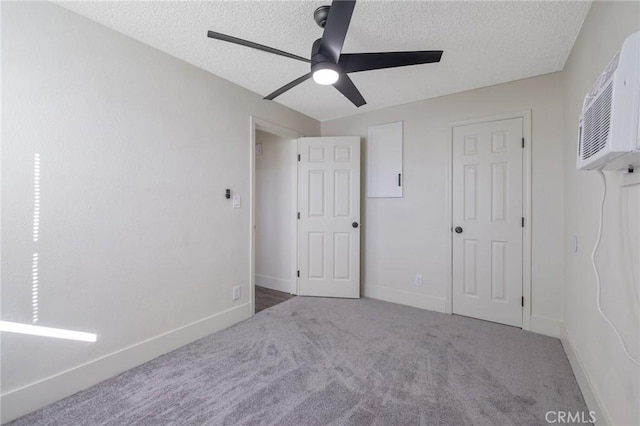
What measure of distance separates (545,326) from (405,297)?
1.28 metres

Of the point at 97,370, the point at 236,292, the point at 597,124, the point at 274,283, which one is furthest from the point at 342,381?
the point at 274,283

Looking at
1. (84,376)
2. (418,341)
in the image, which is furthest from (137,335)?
(418,341)

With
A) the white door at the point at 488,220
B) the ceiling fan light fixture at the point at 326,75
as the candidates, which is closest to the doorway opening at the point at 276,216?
the ceiling fan light fixture at the point at 326,75

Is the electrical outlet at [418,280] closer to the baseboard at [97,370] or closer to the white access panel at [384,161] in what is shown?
the white access panel at [384,161]

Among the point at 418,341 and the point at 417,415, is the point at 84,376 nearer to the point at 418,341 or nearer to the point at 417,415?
the point at 417,415

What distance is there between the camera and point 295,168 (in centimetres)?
352

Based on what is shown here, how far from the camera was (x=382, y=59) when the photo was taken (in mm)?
1587

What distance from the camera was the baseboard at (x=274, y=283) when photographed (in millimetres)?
3719

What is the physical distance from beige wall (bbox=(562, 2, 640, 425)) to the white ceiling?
10.5 inches

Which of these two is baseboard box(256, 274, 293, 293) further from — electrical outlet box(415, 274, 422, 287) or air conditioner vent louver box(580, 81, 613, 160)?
air conditioner vent louver box(580, 81, 613, 160)

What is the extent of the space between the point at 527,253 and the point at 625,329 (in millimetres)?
1511

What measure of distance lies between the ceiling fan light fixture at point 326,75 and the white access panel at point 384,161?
1.79m

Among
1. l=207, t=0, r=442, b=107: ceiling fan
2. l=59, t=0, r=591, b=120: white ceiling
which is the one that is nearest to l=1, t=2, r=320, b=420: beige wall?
l=59, t=0, r=591, b=120: white ceiling

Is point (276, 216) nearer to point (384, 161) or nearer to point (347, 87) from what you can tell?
point (384, 161)
